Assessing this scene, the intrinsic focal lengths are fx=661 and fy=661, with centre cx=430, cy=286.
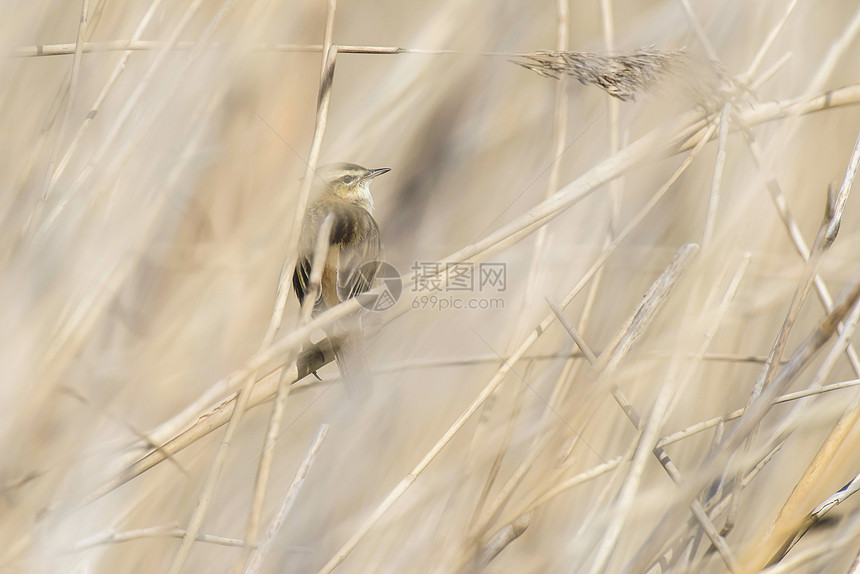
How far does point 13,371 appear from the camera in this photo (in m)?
1.45

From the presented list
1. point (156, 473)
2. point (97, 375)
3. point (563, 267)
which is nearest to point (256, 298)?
point (97, 375)

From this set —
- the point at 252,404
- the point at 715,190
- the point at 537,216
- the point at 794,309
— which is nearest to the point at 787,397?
the point at 794,309

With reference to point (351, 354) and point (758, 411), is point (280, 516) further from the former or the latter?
point (758, 411)

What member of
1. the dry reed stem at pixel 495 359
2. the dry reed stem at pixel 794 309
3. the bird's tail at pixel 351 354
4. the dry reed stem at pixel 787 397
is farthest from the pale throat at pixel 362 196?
the dry reed stem at pixel 794 309

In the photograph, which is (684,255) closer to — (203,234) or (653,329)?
(653,329)

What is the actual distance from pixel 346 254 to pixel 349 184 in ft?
1.97

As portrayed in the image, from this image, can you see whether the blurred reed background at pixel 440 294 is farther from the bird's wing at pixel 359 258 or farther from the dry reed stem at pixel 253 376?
the bird's wing at pixel 359 258

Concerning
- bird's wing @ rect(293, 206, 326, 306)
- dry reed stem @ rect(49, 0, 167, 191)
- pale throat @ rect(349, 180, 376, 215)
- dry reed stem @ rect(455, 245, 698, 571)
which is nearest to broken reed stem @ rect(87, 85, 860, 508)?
dry reed stem @ rect(455, 245, 698, 571)

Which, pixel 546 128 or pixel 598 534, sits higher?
pixel 546 128

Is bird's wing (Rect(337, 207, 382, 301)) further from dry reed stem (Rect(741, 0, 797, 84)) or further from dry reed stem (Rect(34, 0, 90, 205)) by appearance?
dry reed stem (Rect(741, 0, 797, 84))

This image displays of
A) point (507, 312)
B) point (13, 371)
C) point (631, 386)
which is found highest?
point (13, 371)

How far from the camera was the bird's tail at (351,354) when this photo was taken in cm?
202

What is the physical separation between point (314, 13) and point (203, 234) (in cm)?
→ 98

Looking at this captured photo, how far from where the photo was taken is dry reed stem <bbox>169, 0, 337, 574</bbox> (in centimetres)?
127
